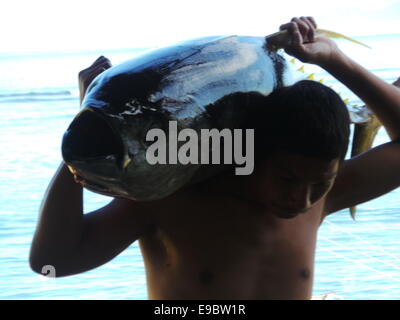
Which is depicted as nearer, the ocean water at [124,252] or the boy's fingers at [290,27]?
the boy's fingers at [290,27]

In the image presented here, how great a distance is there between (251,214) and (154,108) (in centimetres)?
43

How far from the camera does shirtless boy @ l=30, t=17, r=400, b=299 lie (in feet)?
4.63

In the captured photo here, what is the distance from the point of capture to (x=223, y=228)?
1.55m

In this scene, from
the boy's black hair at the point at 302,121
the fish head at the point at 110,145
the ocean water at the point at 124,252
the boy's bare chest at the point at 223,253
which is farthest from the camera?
the ocean water at the point at 124,252

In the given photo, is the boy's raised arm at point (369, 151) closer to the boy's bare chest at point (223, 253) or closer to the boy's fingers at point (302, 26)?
the boy's fingers at point (302, 26)

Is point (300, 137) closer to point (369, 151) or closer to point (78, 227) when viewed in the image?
point (369, 151)

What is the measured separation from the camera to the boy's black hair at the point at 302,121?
55.2 inches

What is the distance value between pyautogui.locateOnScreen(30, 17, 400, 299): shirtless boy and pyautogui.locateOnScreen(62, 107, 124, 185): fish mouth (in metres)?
0.19

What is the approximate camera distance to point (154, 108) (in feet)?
4.04

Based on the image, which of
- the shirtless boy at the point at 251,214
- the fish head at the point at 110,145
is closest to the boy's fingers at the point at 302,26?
the shirtless boy at the point at 251,214

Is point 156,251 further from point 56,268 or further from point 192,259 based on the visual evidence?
point 56,268

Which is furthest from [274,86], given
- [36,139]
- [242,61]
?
[36,139]

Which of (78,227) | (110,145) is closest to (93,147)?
(110,145)

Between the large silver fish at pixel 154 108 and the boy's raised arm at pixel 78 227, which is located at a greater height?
the large silver fish at pixel 154 108
